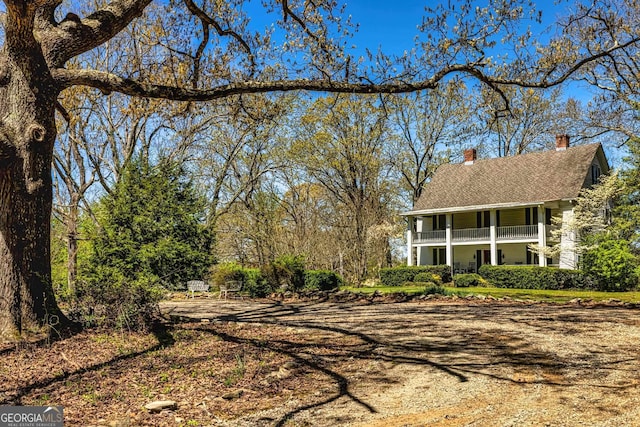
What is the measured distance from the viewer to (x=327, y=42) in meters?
8.95

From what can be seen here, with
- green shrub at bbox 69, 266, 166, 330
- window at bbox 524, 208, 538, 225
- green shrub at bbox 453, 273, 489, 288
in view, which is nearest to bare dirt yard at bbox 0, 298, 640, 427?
green shrub at bbox 69, 266, 166, 330

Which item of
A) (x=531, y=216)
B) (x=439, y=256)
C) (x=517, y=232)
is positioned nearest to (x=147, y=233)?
(x=517, y=232)

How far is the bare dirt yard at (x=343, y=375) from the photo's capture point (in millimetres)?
4555

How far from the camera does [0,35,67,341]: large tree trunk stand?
6895 millimetres

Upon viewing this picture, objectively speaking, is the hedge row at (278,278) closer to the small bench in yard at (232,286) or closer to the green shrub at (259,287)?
the green shrub at (259,287)

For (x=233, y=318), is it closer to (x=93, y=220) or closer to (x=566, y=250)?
(x=93, y=220)

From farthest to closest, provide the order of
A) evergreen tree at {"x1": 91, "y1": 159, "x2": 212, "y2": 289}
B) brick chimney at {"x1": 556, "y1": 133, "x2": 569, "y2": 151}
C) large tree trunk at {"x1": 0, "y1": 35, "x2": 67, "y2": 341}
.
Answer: brick chimney at {"x1": 556, "y1": 133, "x2": 569, "y2": 151} < evergreen tree at {"x1": 91, "y1": 159, "x2": 212, "y2": 289} < large tree trunk at {"x1": 0, "y1": 35, "x2": 67, "y2": 341}

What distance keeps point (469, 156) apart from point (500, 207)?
573 centimetres

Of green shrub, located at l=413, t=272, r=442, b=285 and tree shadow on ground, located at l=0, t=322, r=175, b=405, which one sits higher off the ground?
green shrub, located at l=413, t=272, r=442, b=285

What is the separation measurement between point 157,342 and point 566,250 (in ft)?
72.6

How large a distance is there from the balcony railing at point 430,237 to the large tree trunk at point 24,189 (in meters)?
24.9

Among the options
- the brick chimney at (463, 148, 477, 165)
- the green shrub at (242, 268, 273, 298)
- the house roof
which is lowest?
the green shrub at (242, 268, 273, 298)

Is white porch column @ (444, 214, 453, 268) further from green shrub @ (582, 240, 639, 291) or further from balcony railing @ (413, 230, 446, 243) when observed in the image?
green shrub @ (582, 240, 639, 291)

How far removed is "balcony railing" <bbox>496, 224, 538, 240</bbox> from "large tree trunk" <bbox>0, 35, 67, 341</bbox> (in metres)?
24.4
